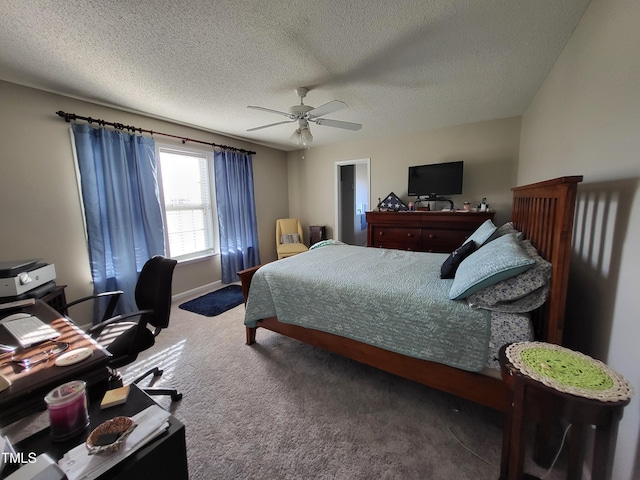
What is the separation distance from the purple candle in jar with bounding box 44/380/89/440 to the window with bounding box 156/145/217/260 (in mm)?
3031

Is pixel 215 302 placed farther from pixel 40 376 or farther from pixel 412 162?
pixel 412 162

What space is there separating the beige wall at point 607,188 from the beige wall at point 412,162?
195cm

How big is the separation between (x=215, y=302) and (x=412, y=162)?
12.2 feet

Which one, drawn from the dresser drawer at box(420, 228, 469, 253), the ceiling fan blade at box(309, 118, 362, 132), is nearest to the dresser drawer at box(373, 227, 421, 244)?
the dresser drawer at box(420, 228, 469, 253)

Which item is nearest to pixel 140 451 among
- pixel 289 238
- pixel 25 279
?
pixel 25 279

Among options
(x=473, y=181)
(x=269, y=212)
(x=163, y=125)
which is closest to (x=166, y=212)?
(x=163, y=125)

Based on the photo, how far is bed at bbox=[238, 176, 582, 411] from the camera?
1.27 meters

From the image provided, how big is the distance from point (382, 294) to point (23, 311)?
7.36 feet

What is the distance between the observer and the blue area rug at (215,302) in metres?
3.30

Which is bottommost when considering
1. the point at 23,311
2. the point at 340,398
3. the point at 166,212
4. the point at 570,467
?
the point at 340,398

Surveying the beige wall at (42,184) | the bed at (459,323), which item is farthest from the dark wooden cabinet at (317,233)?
the beige wall at (42,184)

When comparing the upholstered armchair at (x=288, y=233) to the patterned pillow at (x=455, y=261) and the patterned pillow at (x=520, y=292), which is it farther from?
the patterned pillow at (x=520, y=292)

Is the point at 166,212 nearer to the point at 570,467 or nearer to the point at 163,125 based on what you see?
the point at 163,125

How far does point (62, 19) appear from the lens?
1.54 meters
